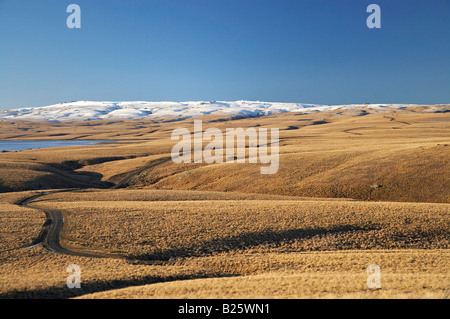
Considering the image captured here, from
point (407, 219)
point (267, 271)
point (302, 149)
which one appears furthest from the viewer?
point (302, 149)

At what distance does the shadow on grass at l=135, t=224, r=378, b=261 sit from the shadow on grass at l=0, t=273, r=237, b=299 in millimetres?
3759

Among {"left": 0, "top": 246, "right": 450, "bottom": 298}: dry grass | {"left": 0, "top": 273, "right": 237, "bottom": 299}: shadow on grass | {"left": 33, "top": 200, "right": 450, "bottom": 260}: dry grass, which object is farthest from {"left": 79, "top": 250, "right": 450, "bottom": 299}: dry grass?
{"left": 33, "top": 200, "right": 450, "bottom": 260}: dry grass

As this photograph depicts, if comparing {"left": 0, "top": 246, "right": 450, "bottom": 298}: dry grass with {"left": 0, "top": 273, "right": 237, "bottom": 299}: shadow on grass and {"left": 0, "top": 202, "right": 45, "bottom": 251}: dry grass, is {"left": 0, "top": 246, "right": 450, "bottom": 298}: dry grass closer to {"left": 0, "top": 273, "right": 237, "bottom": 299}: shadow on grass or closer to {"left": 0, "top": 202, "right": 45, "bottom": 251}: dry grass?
Answer: {"left": 0, "top": 273, "right": 237, "bottom": 299}: shadow on grass

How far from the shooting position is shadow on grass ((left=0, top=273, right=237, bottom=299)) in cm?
1552

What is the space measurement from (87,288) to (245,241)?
12653mm

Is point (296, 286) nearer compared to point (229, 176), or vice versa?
point (296, 286)

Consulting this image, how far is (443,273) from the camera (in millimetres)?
16953

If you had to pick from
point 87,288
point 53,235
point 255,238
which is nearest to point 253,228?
point 255,238

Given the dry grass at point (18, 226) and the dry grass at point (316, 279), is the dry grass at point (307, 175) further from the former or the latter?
the dry grass at point (18, 226)

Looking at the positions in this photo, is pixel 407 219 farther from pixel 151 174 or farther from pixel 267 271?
pixel 151 174

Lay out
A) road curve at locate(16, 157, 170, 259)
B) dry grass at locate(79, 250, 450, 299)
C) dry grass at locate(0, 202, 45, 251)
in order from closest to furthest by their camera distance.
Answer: dry grass at locate(79, 250, 450, 299) → road curve at locate(16, 157, 170, 259) → dry grass at locate(0, 202, 45, 251)
